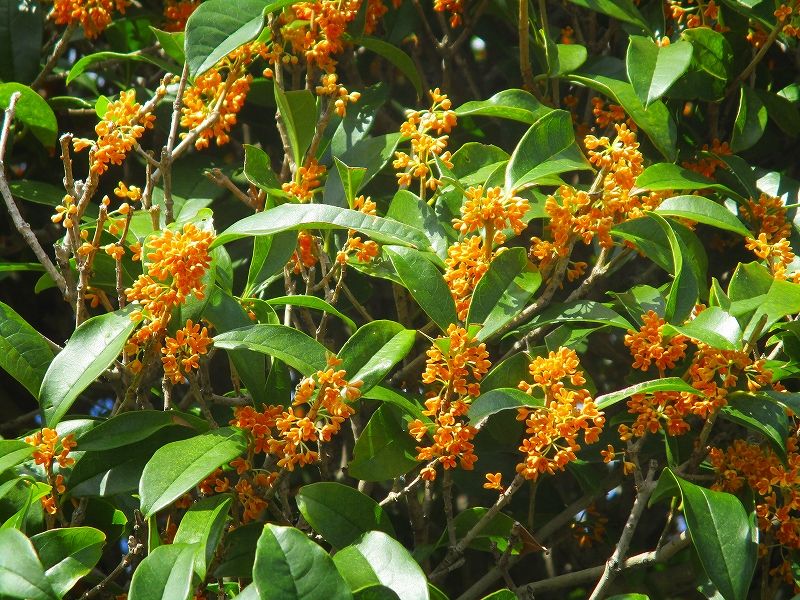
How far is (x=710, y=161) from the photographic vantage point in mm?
1932

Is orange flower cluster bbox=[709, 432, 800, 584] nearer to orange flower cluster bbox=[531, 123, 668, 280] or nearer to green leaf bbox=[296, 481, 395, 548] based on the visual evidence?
orange flower cluster bbox=[531, 123, 668, 280]

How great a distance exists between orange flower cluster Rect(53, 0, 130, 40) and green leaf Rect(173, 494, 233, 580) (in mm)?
1063

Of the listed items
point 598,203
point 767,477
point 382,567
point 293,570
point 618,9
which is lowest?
point 767,477

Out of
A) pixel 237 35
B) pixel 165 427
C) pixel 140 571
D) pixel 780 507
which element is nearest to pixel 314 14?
pixel 237 35

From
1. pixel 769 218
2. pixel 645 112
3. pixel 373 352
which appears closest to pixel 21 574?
pixel 373 352

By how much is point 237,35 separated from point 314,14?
23 centimetres

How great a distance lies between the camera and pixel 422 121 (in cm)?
165

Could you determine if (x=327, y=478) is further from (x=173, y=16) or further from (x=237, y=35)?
(x=173, y=16)

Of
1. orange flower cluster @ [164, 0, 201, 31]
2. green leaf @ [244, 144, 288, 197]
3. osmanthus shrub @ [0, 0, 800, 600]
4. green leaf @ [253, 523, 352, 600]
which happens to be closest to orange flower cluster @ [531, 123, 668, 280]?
osmanthus shrub @ [0, 0, 800, 600]

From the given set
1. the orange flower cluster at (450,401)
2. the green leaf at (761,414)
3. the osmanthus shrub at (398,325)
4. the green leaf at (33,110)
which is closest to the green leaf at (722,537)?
the osmanthus shrub at (398,325)

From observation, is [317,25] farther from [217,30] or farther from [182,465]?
[182,465]

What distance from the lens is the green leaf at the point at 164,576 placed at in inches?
46.0

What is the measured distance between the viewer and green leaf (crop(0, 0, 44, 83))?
6.83ft

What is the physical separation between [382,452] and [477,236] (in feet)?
1.25
